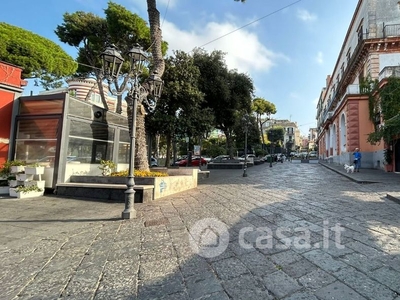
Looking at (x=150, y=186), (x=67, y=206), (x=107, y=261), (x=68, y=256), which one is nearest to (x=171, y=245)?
(x=107, y=261)

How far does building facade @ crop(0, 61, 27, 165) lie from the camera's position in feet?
27.9

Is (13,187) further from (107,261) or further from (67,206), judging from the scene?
(107,261)

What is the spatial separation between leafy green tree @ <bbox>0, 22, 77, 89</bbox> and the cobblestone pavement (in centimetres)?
1206

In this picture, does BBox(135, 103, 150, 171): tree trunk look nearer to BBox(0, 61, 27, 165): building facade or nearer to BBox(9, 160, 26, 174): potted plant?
BBox(9, 160, 26, 174): potted plant

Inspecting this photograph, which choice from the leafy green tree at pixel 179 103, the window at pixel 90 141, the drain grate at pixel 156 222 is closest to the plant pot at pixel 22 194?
the window at pixel 90 141

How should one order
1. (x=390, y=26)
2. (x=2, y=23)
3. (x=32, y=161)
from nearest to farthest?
(x=32, y=161), (x=2, y=23), (x=390, y=26)

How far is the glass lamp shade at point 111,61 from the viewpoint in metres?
5.08

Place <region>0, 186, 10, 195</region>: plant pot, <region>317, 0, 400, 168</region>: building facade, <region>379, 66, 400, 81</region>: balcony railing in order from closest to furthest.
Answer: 1. <region>0, 186, 10, 195</region>: plant pot
2. <region>379, 66, 400, 81</region>: balcony railing
3. <region>317, 0, 400, 168</region>: building facade

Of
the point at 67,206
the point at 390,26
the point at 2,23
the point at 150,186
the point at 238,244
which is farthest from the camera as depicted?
the point at 390,26

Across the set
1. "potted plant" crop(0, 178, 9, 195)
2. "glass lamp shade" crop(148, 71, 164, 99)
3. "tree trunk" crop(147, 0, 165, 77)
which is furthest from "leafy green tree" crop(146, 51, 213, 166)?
"potted plant" crop(0, 178, 9, 195)

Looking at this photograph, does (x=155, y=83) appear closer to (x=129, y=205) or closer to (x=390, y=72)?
(x=129, y=205)

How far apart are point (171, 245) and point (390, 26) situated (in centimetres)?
2190

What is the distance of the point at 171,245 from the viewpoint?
3.28 meters

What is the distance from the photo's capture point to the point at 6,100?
8609mm
